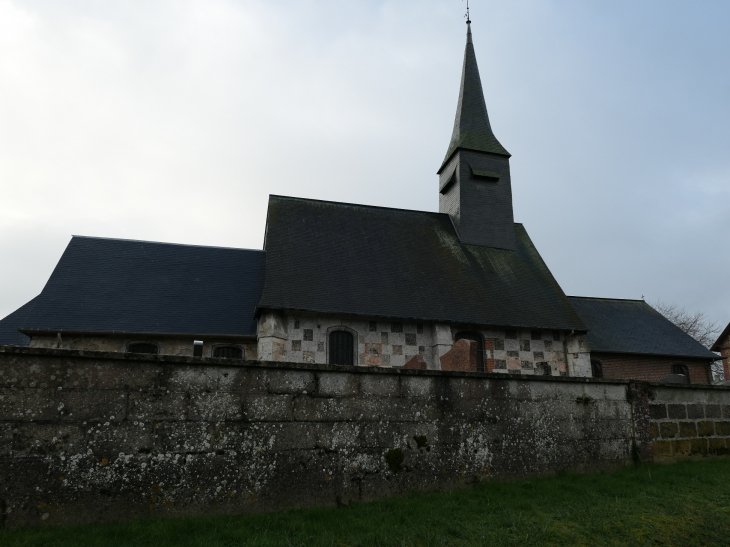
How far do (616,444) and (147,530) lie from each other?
5.81m

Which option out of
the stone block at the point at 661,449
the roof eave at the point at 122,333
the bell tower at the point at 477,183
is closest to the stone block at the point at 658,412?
the stone block at the point at 661,449

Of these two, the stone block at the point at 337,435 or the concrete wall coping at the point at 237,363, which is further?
the stone block at the point at 337,435

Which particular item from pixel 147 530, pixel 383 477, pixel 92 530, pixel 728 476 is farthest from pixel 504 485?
pixel 92 530

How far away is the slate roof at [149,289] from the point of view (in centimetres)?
1521

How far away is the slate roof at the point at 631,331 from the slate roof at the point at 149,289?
13.2 metres

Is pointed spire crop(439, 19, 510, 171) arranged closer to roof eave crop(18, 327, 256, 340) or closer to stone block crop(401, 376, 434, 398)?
roof eave crop(18, 327, 256, 340)

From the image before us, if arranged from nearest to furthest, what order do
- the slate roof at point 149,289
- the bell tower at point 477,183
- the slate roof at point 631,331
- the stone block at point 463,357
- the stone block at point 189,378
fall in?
the stone block at point 189,378
the stone block at point 463,357
the slate roof at point 149,289
the slate roof at point 631,331
the bell tower at point 477,183

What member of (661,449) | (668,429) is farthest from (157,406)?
(668,429)

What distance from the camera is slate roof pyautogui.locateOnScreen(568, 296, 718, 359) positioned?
20516 millimetres

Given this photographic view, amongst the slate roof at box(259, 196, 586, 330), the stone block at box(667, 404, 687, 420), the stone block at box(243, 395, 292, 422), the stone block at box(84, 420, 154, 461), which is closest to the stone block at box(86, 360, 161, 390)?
the stone block at box(84, 420, 154, 461)

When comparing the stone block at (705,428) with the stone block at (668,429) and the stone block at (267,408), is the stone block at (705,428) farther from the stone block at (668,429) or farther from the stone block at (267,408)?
the stone block at (267,408)

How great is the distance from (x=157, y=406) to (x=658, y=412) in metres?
6.67

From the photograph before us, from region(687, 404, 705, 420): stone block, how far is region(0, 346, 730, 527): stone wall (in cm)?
201

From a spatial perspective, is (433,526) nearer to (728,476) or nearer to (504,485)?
(504,485)
